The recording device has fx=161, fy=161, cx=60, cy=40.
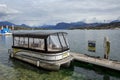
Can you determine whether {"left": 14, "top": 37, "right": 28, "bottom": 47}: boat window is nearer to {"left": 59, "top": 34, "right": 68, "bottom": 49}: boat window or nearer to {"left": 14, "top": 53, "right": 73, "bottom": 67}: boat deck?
{"left": 14, "top": 53, "right": 73, "bottom": 67}: boat deck

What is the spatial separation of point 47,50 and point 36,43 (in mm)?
2803

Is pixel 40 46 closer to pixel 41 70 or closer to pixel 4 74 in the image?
pixel 41 70

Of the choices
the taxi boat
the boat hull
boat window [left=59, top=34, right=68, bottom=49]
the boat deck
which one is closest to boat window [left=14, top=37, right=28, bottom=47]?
the taxi boat

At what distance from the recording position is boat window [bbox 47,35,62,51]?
19.0 m

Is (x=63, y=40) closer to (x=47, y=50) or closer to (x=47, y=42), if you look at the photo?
(x=47, y=42)

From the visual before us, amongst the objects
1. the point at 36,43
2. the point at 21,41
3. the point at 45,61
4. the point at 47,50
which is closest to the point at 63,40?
the point at 47,50

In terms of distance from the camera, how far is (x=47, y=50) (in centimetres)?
1844

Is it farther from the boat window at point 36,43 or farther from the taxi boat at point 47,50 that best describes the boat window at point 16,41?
the boat window at point 36,43

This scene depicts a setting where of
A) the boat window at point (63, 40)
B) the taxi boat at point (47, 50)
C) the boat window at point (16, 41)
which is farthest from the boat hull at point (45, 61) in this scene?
the boat window at point (16, 41)

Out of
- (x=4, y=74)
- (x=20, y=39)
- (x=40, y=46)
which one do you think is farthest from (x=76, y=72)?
(x=20, y=39)

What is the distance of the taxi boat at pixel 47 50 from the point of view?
18.4 meters

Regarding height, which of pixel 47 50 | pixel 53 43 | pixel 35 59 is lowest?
pixel 35 59

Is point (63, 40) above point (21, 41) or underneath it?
above

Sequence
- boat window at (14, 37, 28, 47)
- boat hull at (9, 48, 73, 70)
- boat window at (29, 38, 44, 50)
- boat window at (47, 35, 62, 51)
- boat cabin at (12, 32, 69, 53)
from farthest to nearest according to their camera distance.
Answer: boat window at (14, 37, 28, 47), boat window at (29, 38, 44, 50), boat window at (47, 35, 62, 51), boat cabin at (12, 32, 69, 53), boat hull at (9, 48, 73, 70)
